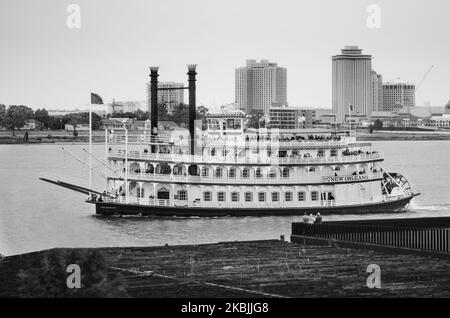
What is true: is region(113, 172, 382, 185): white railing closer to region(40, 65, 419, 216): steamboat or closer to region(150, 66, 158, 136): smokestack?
region(40, 65, 419, 216): steamboat

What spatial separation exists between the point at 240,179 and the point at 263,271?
31.5 meters

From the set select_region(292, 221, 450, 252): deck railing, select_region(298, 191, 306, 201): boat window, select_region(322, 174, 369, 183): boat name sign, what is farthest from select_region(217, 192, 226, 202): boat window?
select_region(292, 221, 450, 252): deck railing

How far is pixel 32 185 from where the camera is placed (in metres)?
72.3

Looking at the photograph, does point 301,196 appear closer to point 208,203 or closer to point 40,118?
point 208,203

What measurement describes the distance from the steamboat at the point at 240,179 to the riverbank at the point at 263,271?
1044 inches

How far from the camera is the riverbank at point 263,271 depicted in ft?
62.4

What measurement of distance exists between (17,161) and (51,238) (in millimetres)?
63904

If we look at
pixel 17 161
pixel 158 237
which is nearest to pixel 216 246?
pixel 158 237

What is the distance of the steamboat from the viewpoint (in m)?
52.1

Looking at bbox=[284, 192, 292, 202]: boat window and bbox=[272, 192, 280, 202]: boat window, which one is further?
bbox=[284, 192, 292, 202]: boat window

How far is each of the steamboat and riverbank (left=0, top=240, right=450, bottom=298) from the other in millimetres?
26514

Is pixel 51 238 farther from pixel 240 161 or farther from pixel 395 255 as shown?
pixel 395 255

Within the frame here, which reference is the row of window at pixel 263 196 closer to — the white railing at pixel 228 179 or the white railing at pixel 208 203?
the white railing at pixel 208 203
